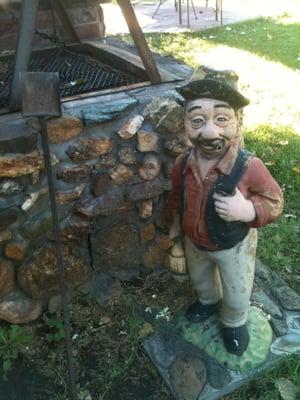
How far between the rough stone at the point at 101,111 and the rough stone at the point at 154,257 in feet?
2.48

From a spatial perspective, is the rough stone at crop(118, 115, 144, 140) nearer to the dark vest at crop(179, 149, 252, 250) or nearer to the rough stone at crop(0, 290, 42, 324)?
the dark vest at crop(179, 149, 252, 250)

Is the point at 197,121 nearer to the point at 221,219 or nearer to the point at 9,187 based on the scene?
the point at 221,219

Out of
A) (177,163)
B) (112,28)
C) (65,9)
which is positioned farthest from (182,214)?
(112,28)

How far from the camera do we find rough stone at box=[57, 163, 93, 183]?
2197mm

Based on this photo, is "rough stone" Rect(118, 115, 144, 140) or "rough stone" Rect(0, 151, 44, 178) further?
"rough stone" Rect(118, 115, 144, 140)

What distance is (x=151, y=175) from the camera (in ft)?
7.67

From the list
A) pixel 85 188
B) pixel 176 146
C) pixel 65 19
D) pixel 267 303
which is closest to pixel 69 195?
pixel 85 188

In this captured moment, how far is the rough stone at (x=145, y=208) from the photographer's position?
94.8 inches

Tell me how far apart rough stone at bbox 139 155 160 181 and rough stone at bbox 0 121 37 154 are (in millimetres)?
528

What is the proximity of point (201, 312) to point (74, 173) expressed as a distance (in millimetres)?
901

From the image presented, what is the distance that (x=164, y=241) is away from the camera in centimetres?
255

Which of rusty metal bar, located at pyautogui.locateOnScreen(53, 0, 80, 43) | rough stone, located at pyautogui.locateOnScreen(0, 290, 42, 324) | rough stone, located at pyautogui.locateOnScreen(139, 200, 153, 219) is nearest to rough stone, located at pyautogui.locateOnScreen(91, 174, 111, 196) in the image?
rough stone, located at pyautogui.locateOnScreen(139, 200, 153, 219)

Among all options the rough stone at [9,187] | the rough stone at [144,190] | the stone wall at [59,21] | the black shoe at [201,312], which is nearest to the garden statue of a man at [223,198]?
the black shoe at [201,312]

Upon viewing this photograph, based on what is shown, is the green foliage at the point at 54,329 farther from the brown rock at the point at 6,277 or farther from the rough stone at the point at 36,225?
the rough stone at the point at 36,225
